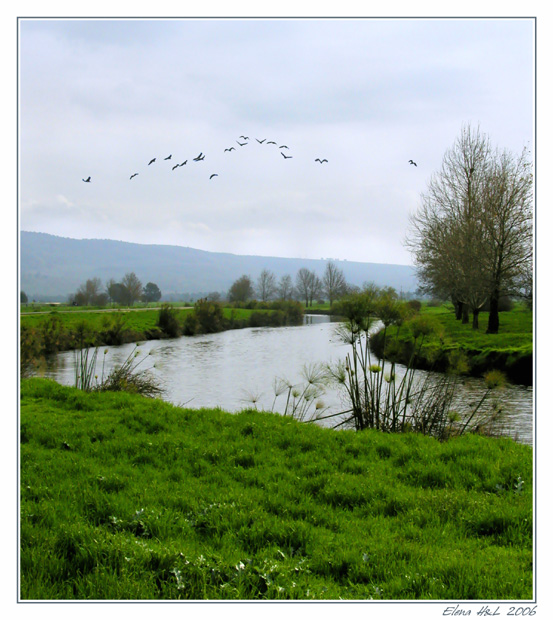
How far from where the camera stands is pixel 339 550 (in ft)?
11.7

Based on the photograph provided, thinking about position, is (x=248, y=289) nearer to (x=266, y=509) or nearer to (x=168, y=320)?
(x=168, y=320)

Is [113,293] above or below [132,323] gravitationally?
above

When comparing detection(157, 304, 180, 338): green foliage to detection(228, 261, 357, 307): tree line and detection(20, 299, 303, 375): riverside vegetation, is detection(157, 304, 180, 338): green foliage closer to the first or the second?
detection(20, 299, 303, 375): riverside vegetation

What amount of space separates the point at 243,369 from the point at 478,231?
1148 centimetres

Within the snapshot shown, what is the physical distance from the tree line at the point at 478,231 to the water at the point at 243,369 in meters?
5.76

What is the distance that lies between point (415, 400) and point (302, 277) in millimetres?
18717

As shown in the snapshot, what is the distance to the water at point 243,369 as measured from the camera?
34.9 ft

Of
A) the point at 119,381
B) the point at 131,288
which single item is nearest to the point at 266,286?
the point at 131,288

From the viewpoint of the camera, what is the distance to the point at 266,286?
26375 millimetres

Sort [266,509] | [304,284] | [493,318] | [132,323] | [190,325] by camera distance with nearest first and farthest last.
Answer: [266,509], [132,323], [190,325], [493,318], [304,284]

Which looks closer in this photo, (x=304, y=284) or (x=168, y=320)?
(x=168, y=320)

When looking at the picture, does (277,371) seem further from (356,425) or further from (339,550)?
(339,550)

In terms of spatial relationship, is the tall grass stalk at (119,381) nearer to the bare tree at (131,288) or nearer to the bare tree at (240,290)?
the bare tree at (131,288)

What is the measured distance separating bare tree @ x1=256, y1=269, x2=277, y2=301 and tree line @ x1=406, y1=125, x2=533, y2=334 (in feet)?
23.6
